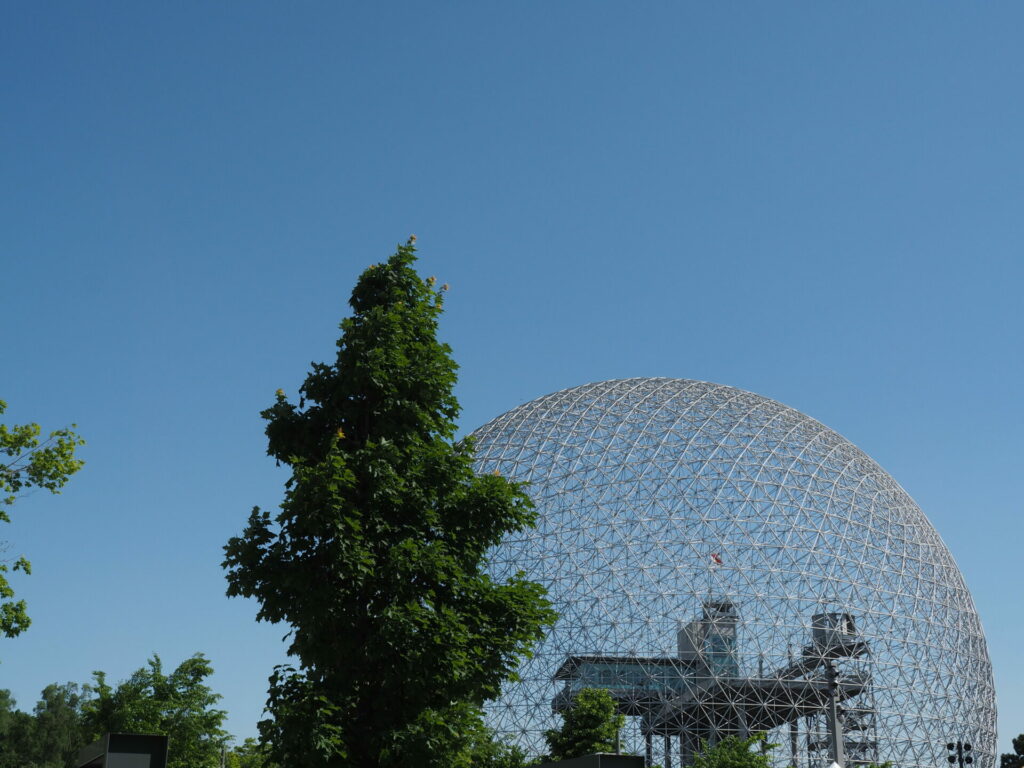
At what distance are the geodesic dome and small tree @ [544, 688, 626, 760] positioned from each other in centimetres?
612

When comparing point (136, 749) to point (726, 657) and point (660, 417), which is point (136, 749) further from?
point (660, 417)

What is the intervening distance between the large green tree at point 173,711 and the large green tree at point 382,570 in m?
24.6

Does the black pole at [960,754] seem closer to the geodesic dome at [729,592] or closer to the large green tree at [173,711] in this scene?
the geodesic dome at [729,592]

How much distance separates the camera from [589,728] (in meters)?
34.7

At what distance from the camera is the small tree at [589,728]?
34.4 m

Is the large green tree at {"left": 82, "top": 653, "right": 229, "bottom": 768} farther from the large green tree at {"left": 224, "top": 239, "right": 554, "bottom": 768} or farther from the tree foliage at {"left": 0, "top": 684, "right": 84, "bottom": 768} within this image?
the tree foliage at {"left": 0, "top": 684, "right": 84, "bottom": 768}

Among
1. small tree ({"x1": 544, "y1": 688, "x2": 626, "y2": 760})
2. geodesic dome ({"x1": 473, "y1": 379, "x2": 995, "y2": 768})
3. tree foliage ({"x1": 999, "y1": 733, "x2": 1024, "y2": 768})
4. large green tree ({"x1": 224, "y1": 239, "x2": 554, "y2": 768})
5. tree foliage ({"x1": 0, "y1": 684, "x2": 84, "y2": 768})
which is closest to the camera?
large green tree ({"x1": 224, "y1": 239, "x2": 554, "y2": 768})

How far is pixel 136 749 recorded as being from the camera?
46.2 ft

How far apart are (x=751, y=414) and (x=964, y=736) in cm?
1778

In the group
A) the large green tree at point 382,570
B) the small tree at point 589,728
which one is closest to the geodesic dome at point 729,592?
the small tree at point 589,728

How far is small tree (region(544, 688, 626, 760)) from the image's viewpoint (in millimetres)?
34375

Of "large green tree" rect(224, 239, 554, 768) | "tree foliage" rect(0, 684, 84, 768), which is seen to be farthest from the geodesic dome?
"tree foliage" rect(0, 684, 84, 768)

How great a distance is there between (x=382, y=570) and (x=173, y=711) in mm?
26604

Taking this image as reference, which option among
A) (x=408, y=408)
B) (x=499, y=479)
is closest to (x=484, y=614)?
(x=499, y=479)
